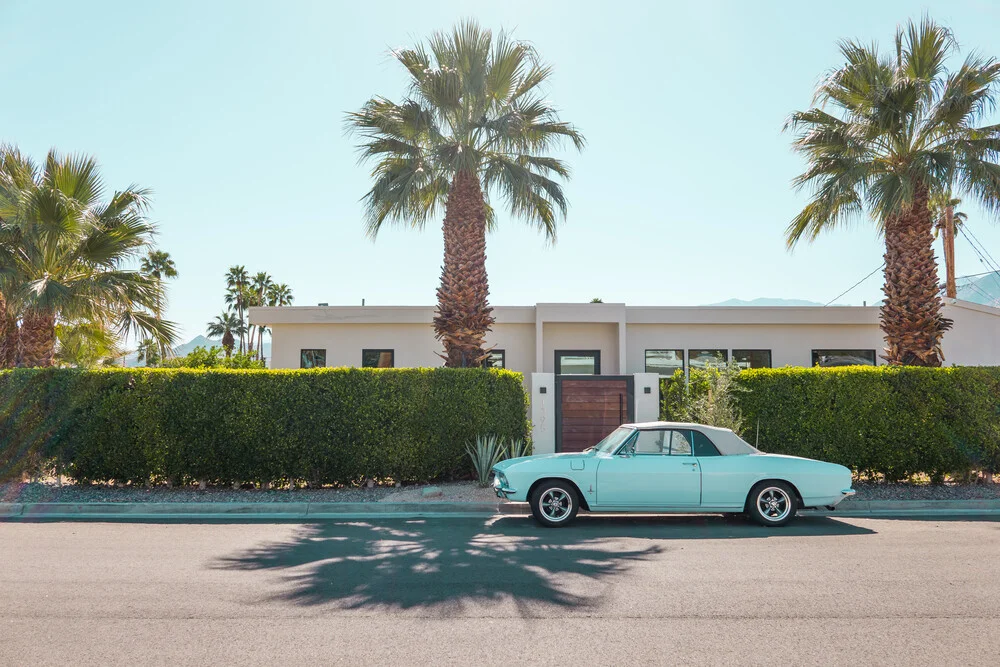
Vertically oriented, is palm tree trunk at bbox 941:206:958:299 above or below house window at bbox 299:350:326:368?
above

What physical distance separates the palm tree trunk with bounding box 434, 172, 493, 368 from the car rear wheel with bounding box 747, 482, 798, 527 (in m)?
6.52

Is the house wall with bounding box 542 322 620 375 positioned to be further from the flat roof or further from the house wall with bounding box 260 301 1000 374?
the flat roof

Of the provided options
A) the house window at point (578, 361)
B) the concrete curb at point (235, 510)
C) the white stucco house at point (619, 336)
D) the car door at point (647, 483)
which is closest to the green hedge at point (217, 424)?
the concrete curb at point (235, 510)

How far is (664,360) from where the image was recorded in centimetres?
1911

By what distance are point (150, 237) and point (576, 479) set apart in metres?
11.2

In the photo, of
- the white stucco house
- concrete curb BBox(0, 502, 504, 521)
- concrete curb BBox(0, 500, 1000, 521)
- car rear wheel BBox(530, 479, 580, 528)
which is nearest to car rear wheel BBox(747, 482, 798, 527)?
concrete curb BBox(0, 500, 1000, 521)

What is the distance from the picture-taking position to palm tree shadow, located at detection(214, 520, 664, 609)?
568 centimetres

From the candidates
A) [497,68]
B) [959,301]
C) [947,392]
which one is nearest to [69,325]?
[497,68]

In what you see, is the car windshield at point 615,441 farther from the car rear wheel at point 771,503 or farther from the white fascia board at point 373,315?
the white fascia board at point 373,315

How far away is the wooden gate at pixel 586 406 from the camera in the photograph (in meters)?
15.2

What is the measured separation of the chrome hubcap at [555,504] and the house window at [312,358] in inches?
447

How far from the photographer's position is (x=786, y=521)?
9.15m

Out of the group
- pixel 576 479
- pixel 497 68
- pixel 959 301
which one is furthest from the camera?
pixel 959 301

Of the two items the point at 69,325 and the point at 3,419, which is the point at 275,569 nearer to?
the point at 3,419
